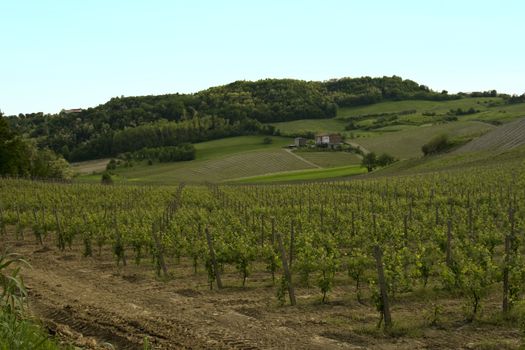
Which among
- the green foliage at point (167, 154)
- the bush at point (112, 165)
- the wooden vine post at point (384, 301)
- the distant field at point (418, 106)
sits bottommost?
the wooden vine post at point (384, 301)

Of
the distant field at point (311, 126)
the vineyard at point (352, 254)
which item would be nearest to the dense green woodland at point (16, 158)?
the vineyard at point (352, 254)

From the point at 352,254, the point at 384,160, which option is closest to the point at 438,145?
the point at 384,160

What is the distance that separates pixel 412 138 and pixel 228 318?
84.9 m

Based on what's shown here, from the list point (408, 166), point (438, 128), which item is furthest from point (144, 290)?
point (438, 128)

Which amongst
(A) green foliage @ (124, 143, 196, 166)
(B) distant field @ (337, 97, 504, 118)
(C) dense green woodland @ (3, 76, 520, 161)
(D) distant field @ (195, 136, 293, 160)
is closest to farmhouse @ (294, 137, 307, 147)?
(D) distant field @ (195, 136, 293, 160)

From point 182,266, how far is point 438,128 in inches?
3314

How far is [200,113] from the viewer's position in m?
135

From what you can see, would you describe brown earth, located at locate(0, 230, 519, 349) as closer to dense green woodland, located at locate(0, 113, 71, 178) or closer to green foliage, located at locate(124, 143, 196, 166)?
dense green woodland, located at locate(0, 113, 71, 178)

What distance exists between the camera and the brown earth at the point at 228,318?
977 cm

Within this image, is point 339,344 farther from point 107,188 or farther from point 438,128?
point 438,128

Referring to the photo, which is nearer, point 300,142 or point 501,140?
point 501,140

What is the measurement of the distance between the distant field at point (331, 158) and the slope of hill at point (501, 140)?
67.0ft

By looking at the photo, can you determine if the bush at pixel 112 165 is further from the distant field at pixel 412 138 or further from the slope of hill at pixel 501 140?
the slope of hill at pixel 501 140

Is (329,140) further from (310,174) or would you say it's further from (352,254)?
(352,254)
